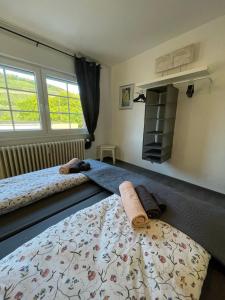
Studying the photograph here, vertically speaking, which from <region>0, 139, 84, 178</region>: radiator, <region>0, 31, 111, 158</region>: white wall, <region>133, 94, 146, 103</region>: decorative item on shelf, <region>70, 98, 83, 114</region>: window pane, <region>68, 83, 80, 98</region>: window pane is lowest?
<region>0, 139, 84, 178</region>: radiator

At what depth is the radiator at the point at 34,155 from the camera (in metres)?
2.10

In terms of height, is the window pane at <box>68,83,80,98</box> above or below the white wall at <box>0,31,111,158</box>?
below

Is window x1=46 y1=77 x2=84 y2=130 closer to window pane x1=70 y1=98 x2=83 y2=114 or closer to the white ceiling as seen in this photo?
window pane x1=70 y1=98 x2=83 y2=114

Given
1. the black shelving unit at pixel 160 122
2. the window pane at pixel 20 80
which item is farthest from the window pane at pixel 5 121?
the black shelving unit at pixel 160 122

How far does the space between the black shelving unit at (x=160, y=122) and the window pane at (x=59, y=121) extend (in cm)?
158

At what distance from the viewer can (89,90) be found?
114 inches

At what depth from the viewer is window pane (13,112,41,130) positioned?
227cm

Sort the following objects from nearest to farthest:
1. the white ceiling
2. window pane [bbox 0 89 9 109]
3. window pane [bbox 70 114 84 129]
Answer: the white ceiling < window pane [bbox 0 89 9 109] < window pane [bbox 70 114 84 129]

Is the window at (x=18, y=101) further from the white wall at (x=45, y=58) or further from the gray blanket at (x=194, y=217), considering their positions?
the gray blanket at (x=194, y=217)

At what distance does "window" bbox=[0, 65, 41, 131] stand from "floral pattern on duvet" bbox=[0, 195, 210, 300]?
2163 millimetres

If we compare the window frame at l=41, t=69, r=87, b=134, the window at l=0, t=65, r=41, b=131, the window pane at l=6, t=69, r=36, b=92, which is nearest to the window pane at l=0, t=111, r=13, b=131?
the window at l=0, t=65, r=41, b=131

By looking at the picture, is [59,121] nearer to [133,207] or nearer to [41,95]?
[41,95]

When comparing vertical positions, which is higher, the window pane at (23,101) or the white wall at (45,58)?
the white wall at (45,58)

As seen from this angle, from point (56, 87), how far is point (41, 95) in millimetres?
354
